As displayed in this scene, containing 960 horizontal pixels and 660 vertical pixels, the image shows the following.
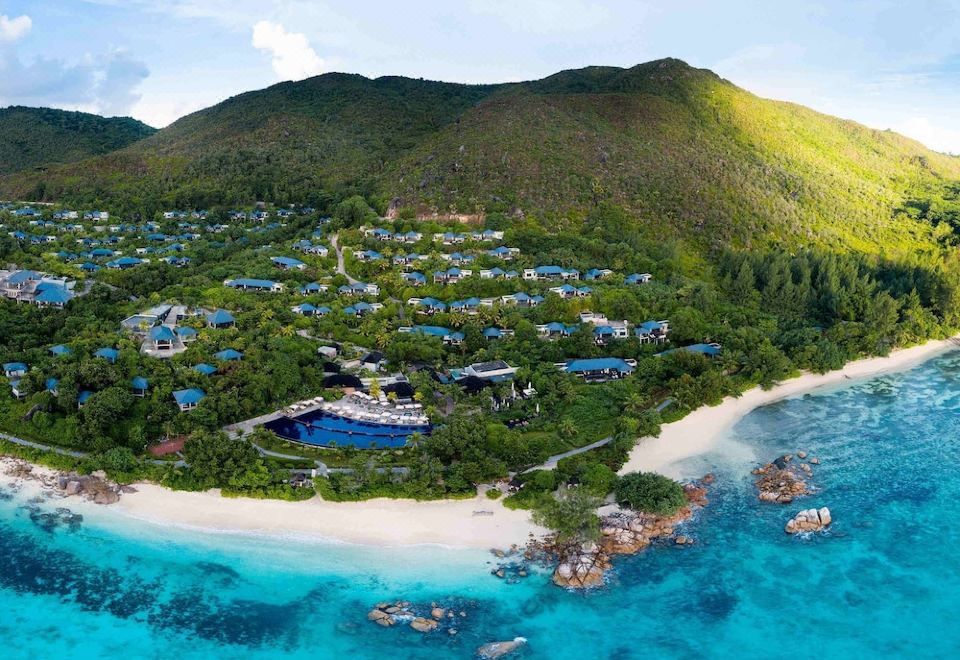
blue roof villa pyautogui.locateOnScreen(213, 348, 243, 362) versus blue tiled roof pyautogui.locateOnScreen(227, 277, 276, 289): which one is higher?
blue tiled roof pyautogui.locateOnScreen(227, 277, 276, 289)

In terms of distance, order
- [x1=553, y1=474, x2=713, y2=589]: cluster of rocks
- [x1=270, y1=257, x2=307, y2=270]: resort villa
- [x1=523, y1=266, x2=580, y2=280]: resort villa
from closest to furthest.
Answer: [x1=553, y1=474, x2=713, y2=589]: cluster of rocks < [x1=523, y1=266, x2=580, y2=280]: resort villa < [x1=270, y1=257, x2=307, y2=270]: resort villa

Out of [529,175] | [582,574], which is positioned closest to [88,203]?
[529,175]

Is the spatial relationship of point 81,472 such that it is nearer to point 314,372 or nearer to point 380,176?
point 314,372

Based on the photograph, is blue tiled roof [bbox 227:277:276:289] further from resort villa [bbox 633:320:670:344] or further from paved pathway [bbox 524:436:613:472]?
paved pathway [bbox 524:436:613:472]

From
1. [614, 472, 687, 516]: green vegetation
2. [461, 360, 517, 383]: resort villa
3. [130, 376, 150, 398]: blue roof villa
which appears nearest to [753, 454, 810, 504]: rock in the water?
[614, 472, 687, 516]: green vegetation

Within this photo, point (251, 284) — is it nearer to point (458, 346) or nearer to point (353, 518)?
point (458, 346)

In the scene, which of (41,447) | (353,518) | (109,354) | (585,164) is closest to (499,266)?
(585,164)

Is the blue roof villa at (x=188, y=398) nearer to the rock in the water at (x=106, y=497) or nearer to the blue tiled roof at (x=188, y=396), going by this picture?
the blue tiled roof at (x=188, y=396)
